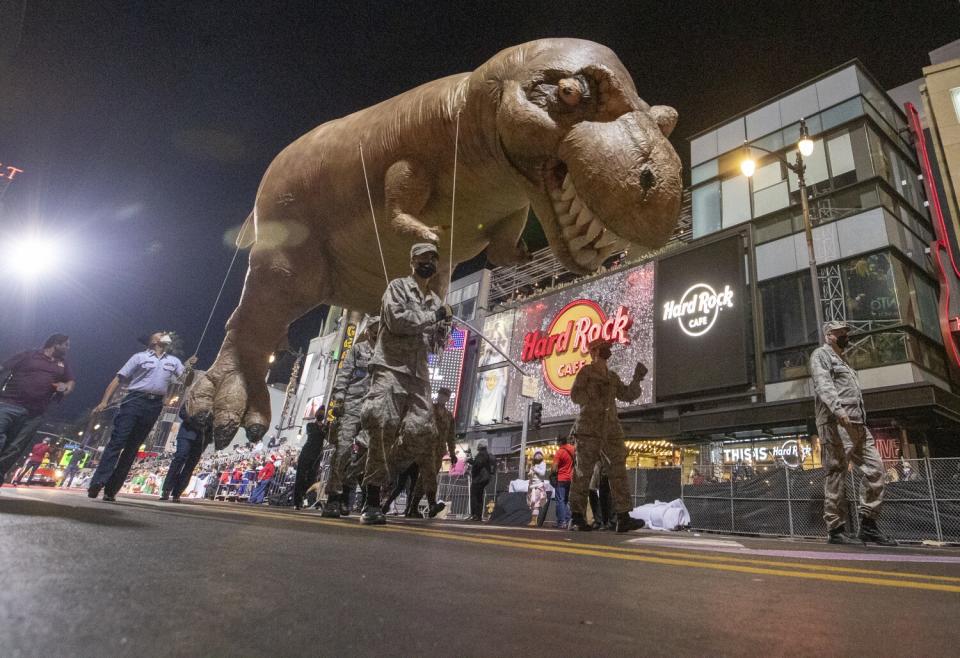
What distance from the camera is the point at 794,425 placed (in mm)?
13961

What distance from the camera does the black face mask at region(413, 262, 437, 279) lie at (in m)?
3.23

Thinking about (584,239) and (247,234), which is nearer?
(584,239)

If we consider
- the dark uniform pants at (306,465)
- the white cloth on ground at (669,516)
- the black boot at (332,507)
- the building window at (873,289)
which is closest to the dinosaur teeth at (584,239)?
the black boot at (332,507)

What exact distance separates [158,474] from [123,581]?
23.0m

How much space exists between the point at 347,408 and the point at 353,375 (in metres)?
0.42

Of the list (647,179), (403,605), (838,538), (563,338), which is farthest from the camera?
(563,338)

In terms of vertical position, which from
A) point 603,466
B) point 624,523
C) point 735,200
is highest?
point 735,200

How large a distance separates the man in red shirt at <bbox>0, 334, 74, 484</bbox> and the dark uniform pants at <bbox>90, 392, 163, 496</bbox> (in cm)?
97

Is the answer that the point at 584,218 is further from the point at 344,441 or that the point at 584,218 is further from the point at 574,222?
the point at 344,441

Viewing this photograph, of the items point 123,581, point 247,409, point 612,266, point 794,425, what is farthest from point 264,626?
point 612,266

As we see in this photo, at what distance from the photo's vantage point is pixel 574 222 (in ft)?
9.17

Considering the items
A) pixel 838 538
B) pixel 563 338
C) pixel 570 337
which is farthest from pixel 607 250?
pixel 563 338

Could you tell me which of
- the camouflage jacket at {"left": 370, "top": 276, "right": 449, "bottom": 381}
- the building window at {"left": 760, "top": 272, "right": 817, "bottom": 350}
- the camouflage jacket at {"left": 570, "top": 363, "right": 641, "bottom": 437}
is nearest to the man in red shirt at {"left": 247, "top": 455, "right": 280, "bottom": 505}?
the camouflage jacket at {"left": 570, "top": 363, "right": 641, "bottom": 437}

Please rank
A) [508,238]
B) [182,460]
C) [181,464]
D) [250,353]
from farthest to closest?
[181,464], [182,460], [250,353], [508,238]
